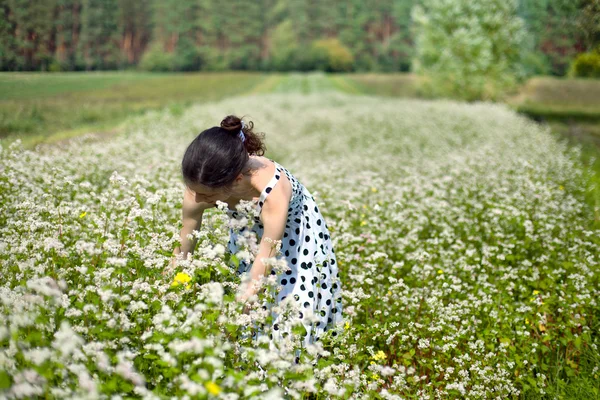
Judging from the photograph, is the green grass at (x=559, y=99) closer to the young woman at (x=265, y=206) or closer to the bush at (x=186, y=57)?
the bush at (x=186, y=57)

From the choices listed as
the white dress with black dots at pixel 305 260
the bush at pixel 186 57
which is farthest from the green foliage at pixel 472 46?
the white dress with black dots at pixel 305 260

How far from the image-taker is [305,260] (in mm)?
3832

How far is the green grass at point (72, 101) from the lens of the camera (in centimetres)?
872

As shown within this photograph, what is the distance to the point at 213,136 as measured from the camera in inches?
126

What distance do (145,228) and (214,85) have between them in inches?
1339

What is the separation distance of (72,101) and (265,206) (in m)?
10.5

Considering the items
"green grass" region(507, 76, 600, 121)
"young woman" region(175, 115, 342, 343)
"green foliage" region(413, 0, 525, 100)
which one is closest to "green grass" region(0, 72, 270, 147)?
"young woman" region(175, 115, 342, 343)

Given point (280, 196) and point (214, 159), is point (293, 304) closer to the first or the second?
point (280, 196)

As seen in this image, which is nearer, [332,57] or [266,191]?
[266,191]

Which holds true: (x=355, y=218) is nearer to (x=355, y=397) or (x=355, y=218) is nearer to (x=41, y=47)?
(x=355, y=397)

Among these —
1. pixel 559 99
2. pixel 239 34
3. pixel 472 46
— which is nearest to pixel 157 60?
pixel 472 46

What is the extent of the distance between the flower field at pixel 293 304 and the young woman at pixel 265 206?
0.18 meters

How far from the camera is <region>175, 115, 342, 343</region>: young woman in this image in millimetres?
3156

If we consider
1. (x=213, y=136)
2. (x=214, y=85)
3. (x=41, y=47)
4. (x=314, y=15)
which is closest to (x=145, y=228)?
(x=213, y=136)
